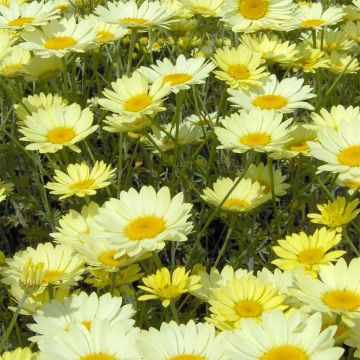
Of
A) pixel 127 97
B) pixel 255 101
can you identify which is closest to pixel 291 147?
pixel 255 101

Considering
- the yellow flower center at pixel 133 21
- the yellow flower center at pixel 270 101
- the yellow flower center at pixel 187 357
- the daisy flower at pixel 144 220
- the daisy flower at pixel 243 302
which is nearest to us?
the yellow flower center at pixel 187 357

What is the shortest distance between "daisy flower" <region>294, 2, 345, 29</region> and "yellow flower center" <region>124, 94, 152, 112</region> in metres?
0.90

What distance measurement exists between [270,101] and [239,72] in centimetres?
15

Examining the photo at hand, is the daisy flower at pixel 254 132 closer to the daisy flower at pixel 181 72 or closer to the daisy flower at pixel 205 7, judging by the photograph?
the daisy flower at pixel 181 72

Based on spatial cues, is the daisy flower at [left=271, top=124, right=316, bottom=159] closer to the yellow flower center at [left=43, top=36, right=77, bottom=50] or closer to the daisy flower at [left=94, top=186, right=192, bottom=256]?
the daisy flower at [left=94, top=186, right=192, bottom=256]

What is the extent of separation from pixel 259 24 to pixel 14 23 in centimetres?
91

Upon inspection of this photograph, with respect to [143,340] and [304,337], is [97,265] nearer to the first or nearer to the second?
[143,340]

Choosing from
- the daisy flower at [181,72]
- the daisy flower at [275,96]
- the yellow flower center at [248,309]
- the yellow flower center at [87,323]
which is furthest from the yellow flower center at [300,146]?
the yellow flower center at [87,323]

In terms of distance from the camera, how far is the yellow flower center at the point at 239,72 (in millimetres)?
2781

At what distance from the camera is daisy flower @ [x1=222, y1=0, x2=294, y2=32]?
301cm

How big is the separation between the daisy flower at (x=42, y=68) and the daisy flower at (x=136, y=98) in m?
0.39

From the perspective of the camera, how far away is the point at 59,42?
2.93m

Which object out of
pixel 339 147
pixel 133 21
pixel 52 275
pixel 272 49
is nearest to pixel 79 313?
pixel 52 275

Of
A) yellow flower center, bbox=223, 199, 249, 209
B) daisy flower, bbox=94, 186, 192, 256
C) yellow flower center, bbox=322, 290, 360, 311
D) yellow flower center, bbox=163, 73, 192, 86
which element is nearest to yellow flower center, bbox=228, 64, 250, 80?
yellow flower center, bbox=163, 73, 192, 86
